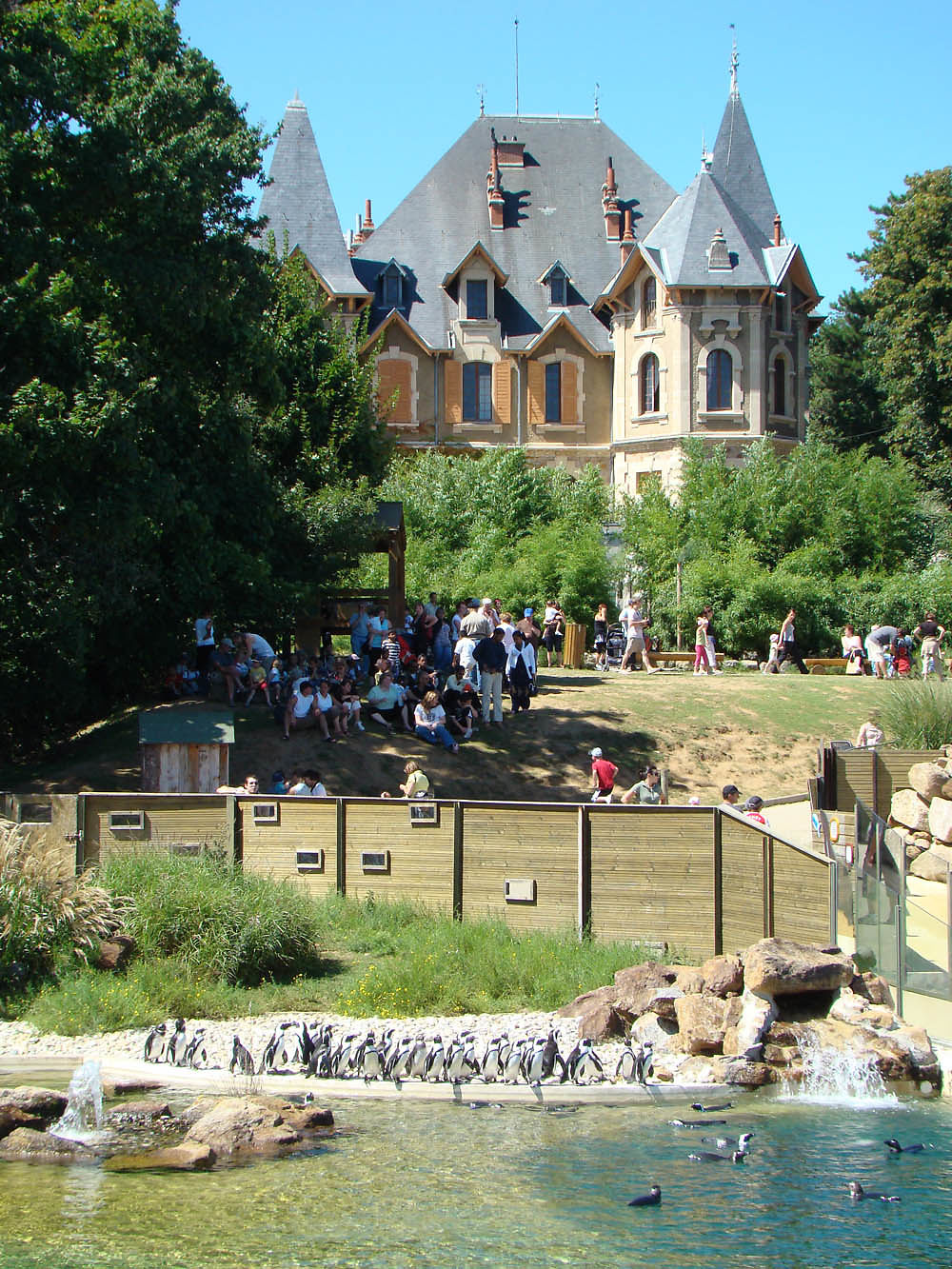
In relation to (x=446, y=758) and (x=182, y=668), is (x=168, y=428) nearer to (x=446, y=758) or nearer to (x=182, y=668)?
(x=182, y=668)

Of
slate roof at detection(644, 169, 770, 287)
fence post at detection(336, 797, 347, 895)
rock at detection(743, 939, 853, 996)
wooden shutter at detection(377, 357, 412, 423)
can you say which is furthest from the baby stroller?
rock at detection(743, 939, 853, 996)

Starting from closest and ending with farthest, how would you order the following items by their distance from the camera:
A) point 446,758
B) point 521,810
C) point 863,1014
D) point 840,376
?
1. point 863,1014
2. point 521,810
3. point 446,758
4. point 840,376

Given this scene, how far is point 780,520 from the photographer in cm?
4144

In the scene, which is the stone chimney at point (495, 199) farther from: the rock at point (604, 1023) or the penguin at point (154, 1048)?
the penguin at point (154, 1048)

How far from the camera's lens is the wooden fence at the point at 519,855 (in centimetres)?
1466

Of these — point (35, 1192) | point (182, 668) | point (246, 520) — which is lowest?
point (35, 1192)

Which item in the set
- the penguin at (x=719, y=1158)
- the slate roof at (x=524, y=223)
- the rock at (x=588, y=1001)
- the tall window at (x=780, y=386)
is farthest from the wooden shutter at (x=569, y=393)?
the penguin at (x=719, y=1158)

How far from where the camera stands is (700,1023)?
12.6m

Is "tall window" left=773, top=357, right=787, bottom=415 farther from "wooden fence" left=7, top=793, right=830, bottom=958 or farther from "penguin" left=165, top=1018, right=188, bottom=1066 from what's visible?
"penguin" left=165, top=1018, right=188, bottom=1066

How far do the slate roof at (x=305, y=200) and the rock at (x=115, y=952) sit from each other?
134 ft

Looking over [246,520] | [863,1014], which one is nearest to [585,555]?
[246,520]

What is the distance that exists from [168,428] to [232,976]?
1240 cm

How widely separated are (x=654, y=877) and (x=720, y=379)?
39413 mm

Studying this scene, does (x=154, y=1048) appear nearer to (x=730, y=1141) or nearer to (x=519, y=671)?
(x=730, y=1141)
